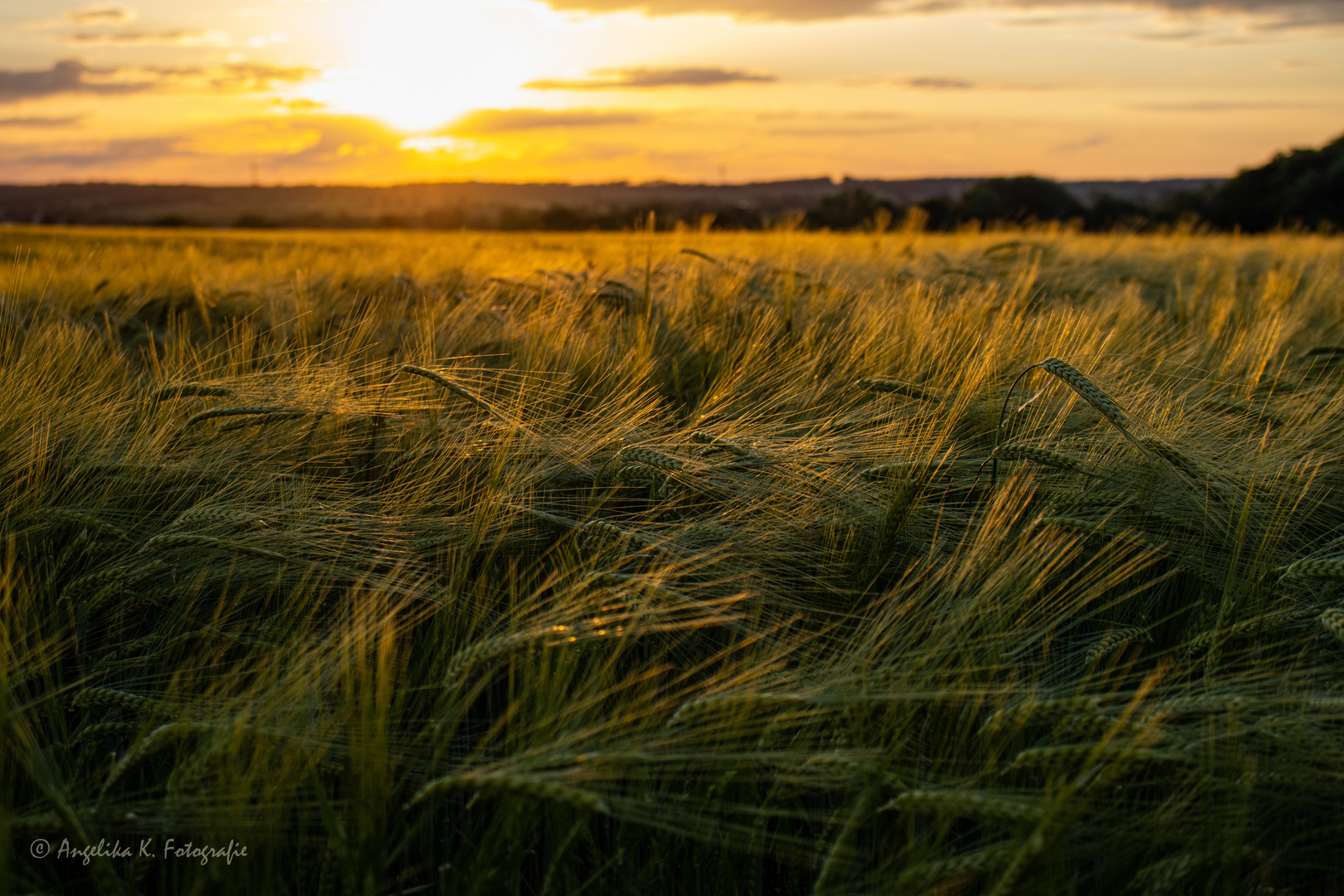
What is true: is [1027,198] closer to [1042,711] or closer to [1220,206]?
[1220,206]

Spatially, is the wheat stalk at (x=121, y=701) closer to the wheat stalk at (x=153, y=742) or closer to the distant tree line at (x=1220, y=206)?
the wheat stalk at (x=153, y=742)

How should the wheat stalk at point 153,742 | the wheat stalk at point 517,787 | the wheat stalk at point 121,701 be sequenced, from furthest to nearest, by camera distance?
the wheat stalk at point 121,701
the wheat stalk at point 153,742
the wheat stalk at point 517,787

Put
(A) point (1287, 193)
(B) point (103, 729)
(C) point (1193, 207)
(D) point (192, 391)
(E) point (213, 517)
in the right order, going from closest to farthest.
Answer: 1. (B) point (103, 729)
2. (E) point (213, 517)
3. (D) point (192, 391)
4. (A) point (1287, 193)
5. (C) point (1193, 207)

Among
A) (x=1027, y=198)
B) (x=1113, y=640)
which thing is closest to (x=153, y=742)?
(x=1113, y=640)

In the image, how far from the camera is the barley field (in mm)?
921

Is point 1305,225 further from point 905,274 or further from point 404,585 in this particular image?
point 404,585

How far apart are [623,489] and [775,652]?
0.70 metres

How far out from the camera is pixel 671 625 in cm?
106

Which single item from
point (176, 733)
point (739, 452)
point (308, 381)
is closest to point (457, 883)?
point (176, 733)

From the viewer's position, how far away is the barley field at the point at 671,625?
0.92 metres

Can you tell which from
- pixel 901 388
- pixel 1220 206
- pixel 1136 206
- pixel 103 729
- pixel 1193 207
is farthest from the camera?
Answer: pixel 1136 206

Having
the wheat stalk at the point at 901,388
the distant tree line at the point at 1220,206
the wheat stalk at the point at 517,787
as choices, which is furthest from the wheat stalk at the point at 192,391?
the distant tree line at the point at 1220,206

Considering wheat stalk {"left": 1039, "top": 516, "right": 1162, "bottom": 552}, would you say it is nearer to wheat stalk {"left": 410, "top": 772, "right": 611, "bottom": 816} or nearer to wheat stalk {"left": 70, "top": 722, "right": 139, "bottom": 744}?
wheat stalk {"left": 410, "top": 772, "right": 611, "bottom": 816}

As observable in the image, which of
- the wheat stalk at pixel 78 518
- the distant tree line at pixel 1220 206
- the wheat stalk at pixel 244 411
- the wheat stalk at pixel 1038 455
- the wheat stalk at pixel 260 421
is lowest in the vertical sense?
the wheat stalk at pixel 78 518
